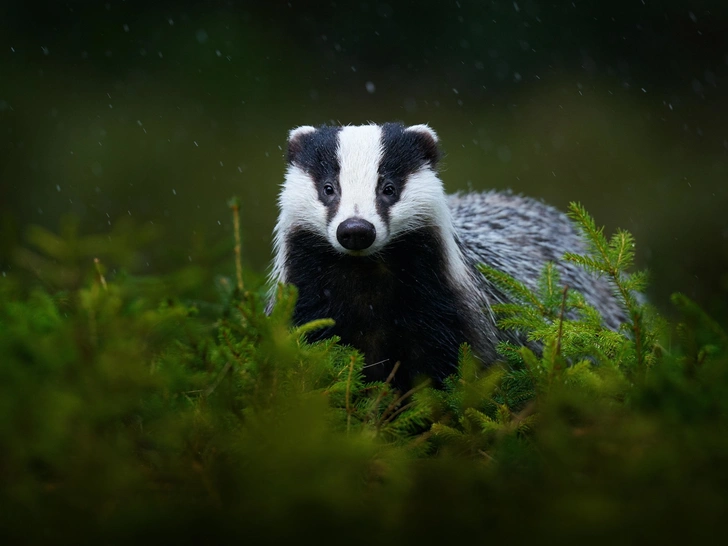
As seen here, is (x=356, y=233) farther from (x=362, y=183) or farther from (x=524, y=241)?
(x=524, y=241)

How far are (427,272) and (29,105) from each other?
292 inches

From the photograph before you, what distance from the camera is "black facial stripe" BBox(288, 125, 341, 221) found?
9.66 feet

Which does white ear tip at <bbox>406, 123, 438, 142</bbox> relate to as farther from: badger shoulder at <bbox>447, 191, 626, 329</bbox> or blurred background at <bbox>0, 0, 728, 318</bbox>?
blurred background at <bbox>0, 0, 728, 318</bbox>

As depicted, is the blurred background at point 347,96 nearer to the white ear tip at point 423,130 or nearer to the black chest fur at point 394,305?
the white ear tip at point 423,130

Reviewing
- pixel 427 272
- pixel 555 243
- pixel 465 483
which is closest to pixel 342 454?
pixel 465 483

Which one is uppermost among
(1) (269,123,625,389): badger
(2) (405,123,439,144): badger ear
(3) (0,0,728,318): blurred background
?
(3) (0,0,728,318): blurred background

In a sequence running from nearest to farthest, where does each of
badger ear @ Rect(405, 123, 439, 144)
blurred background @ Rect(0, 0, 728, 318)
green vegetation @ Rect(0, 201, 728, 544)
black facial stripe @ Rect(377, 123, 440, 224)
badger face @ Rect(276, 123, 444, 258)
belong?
green vegetation @ Rect(0, 201, 728, 544), badger face @ Rect(276, 123, 444, 258), black facial stripe @ Rect(377, 123, 440, 224), badger ear @ Rect(405, 123, 439, 144), blurred background @ Rect(0, 0, 728, 318)

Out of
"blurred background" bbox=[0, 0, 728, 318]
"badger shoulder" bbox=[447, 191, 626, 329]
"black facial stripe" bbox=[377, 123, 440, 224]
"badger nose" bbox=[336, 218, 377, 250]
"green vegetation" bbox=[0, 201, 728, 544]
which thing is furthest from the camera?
"blurred background" bbox=[0, 0, 728, 318]

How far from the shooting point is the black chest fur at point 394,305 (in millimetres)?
2891

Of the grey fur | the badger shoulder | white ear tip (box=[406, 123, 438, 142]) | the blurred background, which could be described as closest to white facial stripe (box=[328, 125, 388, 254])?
white ear tip (box=[406, 123, 438, 142])

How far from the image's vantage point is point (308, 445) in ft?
4.50

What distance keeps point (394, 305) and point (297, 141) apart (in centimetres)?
76

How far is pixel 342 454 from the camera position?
1.40 m

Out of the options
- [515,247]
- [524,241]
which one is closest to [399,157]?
[515,247]
